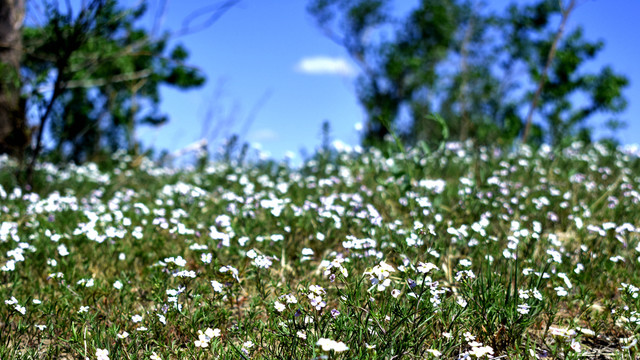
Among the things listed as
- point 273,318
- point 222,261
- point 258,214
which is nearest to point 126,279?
point 222,261

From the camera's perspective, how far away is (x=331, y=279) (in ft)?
10.5

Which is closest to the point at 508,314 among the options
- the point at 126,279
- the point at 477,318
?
the point at 477,318

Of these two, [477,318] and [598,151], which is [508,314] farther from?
[598,151]

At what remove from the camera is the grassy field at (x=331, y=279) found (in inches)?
127

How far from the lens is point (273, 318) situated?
3.39m

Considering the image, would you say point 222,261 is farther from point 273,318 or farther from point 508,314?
point 508,314

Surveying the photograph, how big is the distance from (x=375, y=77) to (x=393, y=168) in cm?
2597

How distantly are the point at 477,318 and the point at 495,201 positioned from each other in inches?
106

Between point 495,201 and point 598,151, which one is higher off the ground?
point 598,151

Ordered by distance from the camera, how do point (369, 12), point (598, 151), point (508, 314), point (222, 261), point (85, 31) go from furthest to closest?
1. point (369, 12)
2. point (598, 151)
3. point (85, 31)
4. point (222, 261)
5. point (508, 314)

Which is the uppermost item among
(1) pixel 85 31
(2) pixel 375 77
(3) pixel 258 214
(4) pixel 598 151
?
(2) pixel 375 77

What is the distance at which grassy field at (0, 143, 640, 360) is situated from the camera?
3.23 metres

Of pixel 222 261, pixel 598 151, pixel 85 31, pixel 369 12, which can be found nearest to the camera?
pixel 222 261

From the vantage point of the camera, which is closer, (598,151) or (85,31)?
(85,31)
